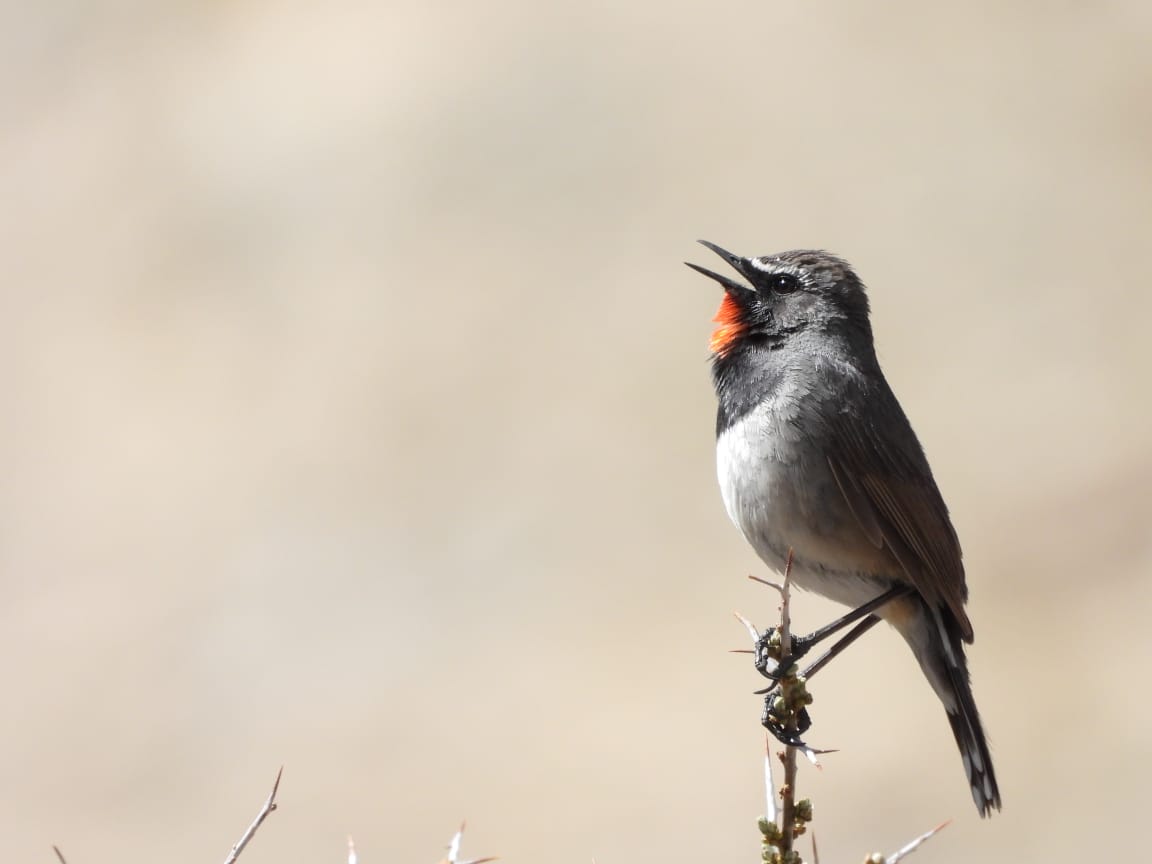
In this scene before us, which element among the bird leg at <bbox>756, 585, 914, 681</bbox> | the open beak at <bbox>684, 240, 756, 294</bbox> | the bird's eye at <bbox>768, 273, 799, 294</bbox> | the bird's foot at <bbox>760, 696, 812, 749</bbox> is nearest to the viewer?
the bird's foot at <bbox>760, 696, 812, 749</bbox>

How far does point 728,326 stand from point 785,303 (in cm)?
28

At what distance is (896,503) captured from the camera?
6422mm

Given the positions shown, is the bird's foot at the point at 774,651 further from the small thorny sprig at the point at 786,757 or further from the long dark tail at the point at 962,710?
the long dark tail at the point at 962,710

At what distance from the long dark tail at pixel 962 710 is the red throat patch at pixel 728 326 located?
1.51m

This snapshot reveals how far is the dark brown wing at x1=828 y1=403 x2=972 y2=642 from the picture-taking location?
634 centimetres

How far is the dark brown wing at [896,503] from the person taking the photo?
6344 mm

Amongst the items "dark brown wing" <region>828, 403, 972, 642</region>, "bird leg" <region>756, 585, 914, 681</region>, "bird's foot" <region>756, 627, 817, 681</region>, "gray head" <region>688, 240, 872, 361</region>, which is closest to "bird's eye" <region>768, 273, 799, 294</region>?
"gray head" <region>688, 240, 872, 361</region>

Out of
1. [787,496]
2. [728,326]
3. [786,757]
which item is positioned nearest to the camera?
[786,757]

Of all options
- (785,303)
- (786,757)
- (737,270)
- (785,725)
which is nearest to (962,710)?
(785,303)

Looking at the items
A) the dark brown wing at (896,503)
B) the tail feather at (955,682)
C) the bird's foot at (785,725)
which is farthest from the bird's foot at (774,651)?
the tail feather at (955,682)

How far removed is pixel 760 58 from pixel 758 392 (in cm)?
1828

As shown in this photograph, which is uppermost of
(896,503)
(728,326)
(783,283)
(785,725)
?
(783,283)

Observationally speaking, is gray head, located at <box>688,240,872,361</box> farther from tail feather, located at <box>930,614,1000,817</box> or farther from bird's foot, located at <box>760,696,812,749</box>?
bird's foot, located at <box>760,696,812,749</box>

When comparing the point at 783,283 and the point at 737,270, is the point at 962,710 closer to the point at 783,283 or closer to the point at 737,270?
the point at 783,283
